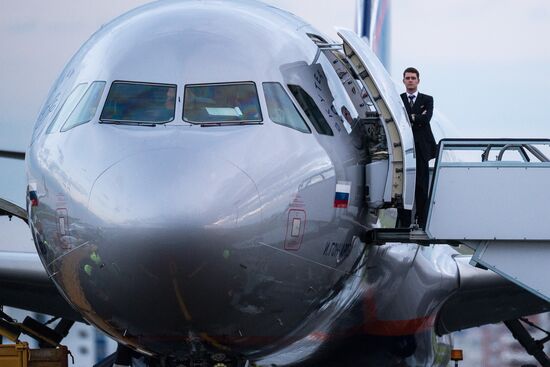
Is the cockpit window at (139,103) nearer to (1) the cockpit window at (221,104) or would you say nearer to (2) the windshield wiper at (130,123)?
→ (2) the windshield wiper at (130,123)

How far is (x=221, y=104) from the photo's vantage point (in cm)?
1137

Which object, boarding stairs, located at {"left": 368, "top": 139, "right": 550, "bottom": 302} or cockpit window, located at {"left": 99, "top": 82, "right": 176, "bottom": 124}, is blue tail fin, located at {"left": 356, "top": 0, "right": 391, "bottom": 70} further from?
cockpit window, located at {"left": 99, "top": 82, "right": 176, "bottom": 124}

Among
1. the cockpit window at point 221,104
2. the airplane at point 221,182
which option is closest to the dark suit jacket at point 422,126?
the airplane at point 221,182

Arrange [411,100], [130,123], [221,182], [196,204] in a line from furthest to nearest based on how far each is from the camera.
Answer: [411,100]
[130,123]
[221,182]
[196,204]

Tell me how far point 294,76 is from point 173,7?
1.32 metres

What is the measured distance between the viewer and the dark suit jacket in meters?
14.1

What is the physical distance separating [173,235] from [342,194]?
7.34 feet

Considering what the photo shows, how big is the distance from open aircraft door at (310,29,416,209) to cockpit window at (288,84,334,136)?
674 millimetres

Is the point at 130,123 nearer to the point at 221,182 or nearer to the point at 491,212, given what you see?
the point at 221,182

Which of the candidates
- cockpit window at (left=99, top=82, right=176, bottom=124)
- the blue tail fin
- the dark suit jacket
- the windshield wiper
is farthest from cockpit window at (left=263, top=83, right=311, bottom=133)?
the blue tail fin

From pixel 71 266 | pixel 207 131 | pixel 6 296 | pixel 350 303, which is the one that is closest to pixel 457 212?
pixel 350 303

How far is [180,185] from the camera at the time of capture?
400 inches

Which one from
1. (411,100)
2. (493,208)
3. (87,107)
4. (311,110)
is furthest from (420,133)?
(87,107)

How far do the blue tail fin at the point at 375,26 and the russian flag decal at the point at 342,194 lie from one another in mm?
12988
